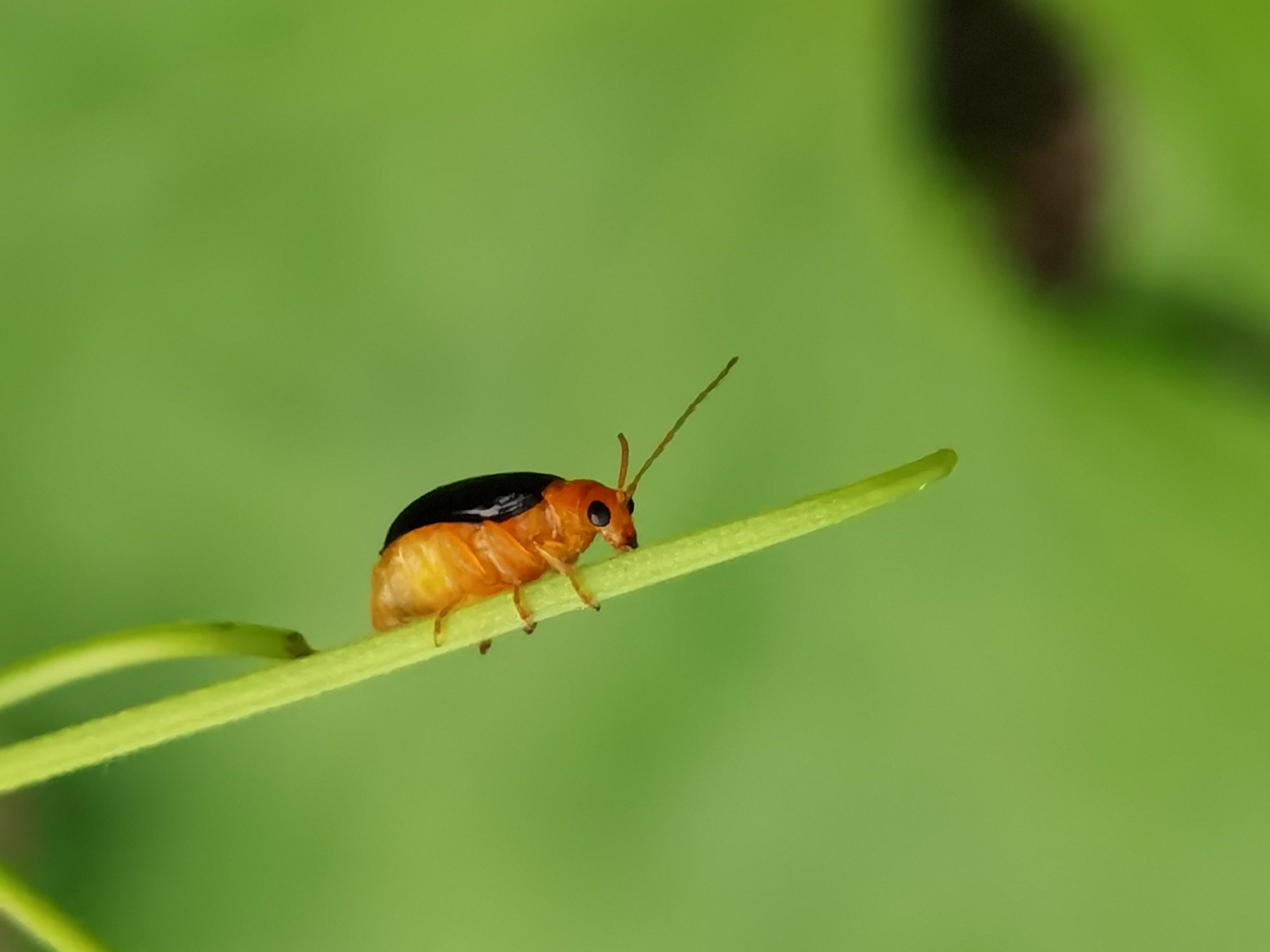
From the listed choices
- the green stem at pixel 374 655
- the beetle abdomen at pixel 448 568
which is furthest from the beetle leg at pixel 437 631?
the beetle abdomen at pixel 448 568

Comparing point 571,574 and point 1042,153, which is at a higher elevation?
point 1042,153

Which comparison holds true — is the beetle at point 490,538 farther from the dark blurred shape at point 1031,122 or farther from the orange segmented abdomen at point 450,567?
the dark blurred shape at point 1031,122

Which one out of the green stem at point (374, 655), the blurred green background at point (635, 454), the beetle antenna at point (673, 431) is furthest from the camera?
the blurred green background at point (635, 454)

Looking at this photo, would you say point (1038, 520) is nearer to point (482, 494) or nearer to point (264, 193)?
point (482, 494)

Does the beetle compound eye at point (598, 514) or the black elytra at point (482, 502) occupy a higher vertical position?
the black elytra at point (482, 502)

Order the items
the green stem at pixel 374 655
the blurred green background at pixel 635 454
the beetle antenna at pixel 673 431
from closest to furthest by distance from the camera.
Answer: the green stem at pixel 374 655 → the beetle antenna at pixel 673 431 → the blurred green background at pixel 635 454

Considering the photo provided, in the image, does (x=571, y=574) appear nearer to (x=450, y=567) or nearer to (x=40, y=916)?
(x=450, y=567)

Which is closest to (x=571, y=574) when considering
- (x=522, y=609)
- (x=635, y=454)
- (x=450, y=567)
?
(x=522, y=609)
